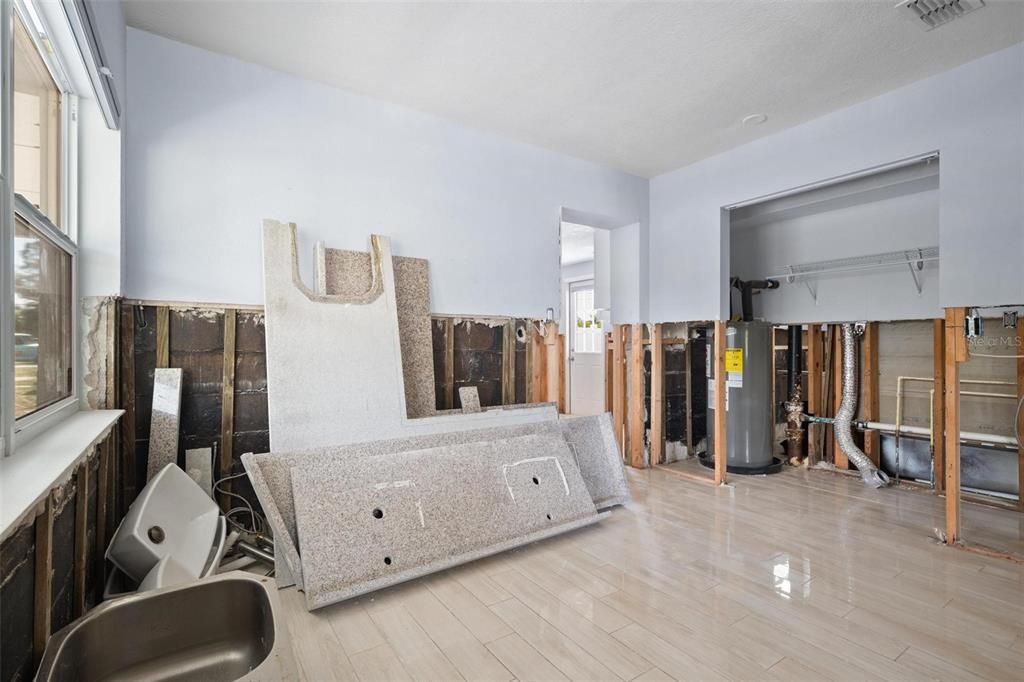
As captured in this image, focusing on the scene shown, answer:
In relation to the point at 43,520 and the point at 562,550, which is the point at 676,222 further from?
the point at 43,520

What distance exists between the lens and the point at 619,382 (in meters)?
4.56

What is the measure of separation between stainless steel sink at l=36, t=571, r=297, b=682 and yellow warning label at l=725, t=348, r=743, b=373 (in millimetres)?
3982

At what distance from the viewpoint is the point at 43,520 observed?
117 cm

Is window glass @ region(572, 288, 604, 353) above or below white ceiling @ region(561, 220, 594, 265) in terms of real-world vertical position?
below

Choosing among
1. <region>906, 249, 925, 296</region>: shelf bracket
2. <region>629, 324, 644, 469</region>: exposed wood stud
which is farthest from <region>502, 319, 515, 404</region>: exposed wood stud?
<region>906, 249, 925, 296</region>: shelf bracket

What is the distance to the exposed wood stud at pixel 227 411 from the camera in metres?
2.72

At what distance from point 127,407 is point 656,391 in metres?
3.78

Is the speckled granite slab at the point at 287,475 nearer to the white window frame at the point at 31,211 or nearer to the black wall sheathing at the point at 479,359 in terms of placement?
the black wall sheathing at the point at 479,359

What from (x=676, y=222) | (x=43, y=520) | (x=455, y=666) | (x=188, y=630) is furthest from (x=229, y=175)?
(x=676, y=222)

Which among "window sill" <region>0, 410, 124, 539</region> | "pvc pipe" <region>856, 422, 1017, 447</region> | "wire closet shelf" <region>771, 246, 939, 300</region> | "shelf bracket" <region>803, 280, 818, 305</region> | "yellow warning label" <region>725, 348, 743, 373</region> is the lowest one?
"pvc pipe" <region>856, 422, 1017, 447</region>

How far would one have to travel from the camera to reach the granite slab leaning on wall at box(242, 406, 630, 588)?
231cm

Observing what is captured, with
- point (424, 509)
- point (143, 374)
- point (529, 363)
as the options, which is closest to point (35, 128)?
point (143, 374)

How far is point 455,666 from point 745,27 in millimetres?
3150

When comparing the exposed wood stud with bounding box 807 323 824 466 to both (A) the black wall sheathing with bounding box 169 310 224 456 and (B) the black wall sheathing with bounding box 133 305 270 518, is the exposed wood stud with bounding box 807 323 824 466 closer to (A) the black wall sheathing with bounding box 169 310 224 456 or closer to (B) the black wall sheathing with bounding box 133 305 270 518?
(B) the black wall sheathing with bounding box 133 305 270 518
